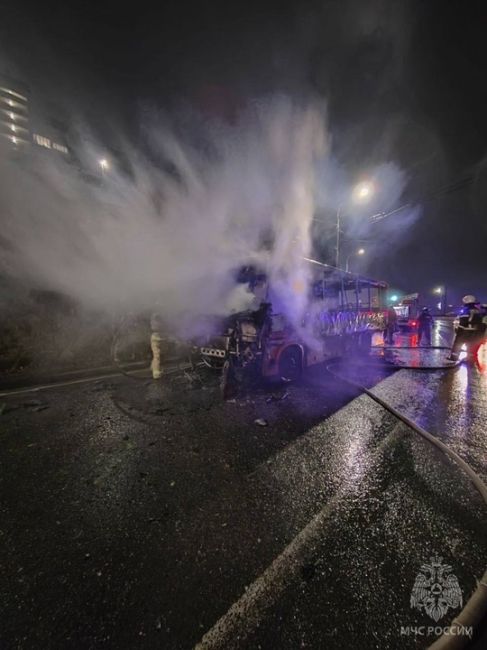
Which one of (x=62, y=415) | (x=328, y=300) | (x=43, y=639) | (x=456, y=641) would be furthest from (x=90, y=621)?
(x=328, y=300)

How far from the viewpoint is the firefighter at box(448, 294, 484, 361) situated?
26.9ft

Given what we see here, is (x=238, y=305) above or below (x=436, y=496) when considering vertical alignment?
above

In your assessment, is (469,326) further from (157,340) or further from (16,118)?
(16,118)

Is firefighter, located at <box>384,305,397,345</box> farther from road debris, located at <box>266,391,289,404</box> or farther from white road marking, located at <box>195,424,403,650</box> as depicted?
white road marking, located at <box>195,424,403,650</box>

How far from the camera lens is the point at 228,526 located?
215 centimetres

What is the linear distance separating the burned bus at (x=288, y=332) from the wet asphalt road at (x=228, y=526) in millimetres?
1302

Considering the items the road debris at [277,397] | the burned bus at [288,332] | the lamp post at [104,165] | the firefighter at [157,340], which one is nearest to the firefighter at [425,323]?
the burned bus at [288,332]

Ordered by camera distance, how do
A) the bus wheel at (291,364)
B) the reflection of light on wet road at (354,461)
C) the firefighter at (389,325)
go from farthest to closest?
1. the firefighter at (389,325)
2. the bus wheel at (291,364)
3. the reflection of light on wet road at (354,461)

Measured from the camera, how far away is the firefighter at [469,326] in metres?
8.21

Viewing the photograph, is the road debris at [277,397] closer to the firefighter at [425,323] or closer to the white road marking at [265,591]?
the white road marking at [265,591]

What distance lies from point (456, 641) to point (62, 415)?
521 cm

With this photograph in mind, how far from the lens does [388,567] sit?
1786 millimetres

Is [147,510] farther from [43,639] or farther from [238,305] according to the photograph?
[238,305]

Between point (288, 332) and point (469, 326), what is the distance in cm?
706
